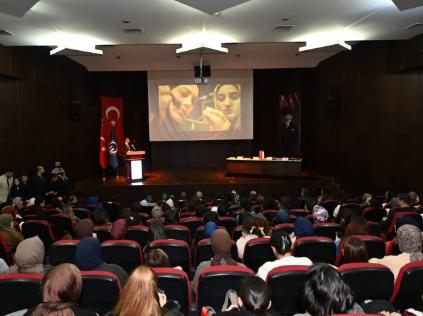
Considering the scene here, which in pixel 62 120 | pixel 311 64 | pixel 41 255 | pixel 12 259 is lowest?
pixel 12 259

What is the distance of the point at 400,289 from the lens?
8.96 feet

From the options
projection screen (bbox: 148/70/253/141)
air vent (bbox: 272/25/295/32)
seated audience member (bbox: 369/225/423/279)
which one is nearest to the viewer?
seated audience member (bbox: 369/225/423/279)

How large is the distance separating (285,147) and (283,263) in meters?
12.4

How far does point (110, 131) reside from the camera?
13.9 m

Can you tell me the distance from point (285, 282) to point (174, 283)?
781mm

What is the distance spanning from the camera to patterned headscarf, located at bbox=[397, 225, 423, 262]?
3189mm

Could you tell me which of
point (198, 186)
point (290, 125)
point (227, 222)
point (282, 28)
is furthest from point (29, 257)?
point (290, 125)

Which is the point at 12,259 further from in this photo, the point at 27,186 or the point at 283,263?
the point at 27,186

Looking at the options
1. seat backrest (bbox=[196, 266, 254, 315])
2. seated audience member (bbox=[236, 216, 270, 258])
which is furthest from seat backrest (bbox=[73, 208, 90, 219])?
seat backrest (bbox=[196, 266, 254, 315])

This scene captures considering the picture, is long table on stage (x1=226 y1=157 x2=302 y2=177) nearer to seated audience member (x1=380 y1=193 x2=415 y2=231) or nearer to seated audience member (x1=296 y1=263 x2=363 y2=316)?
seated audience member (x1=380 y1=193 x2=415 y2=231)

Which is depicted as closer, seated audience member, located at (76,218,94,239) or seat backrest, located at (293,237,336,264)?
seat backrest, located at (293,237,336,264)

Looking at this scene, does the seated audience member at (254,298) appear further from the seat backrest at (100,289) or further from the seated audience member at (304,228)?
the seated audience member at (304,228)

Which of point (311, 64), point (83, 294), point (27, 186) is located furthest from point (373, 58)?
point (83, 294)

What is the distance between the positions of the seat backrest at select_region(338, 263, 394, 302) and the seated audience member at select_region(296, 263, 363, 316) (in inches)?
27.6
